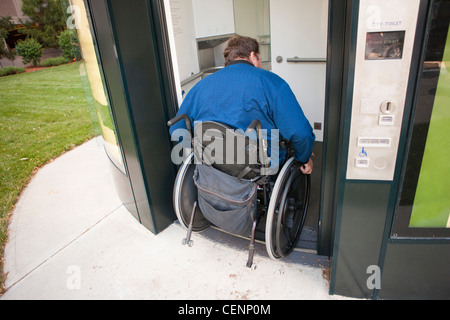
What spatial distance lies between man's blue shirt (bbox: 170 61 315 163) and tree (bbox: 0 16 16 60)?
1402cm

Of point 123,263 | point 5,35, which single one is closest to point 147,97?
point 123,263

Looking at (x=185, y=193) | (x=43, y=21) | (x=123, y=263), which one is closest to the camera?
(x=185, y=193)

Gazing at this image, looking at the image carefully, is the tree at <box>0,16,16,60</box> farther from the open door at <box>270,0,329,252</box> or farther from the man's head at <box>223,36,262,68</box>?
the man's head at <box>223,36,262,68</box>

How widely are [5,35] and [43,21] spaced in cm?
184

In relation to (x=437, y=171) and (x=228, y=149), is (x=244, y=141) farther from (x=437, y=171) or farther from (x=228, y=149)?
(x=437, y=171)

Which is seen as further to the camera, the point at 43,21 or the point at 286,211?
the point at 43,21

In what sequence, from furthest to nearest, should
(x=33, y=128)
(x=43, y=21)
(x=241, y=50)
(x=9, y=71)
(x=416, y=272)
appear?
(x=43, y=21), (x=9, y=71), (x=33, y=128), (x=241, y=50), (x=416, y=272)

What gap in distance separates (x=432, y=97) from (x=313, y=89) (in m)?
2.02

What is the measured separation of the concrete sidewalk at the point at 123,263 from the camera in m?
1.74

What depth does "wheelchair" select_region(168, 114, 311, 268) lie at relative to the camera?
152cm

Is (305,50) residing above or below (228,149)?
above

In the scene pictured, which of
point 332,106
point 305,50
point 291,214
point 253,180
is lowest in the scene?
point 291,214

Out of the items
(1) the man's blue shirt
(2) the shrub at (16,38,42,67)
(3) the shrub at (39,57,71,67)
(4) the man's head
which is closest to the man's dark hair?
(4) the man's head

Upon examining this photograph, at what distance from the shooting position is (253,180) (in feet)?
5.29
